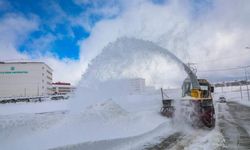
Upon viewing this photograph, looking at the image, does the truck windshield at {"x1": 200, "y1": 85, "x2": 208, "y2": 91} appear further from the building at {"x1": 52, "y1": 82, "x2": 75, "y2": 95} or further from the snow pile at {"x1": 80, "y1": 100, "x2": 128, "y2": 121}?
the building at {"x1": 52, "y1": 82, "x2": 75, "y2": 95}

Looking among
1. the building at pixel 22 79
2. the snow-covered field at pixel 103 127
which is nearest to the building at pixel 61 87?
the building at pixel 22 79

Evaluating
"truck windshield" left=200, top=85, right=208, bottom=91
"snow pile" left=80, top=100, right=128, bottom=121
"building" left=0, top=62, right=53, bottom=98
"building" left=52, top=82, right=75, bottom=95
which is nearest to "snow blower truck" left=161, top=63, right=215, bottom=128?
"truck windshield" left=200, top=85, right=208, bottom=91

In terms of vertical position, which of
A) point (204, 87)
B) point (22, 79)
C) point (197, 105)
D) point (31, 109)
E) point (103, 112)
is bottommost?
point (31, 109)

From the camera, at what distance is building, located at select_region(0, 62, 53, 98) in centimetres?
12000

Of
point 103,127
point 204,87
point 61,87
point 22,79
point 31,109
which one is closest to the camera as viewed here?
point 103,127

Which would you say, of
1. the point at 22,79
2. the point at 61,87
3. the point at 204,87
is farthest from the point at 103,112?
the point at 61,87

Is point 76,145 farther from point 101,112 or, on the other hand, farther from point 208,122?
point 208,122

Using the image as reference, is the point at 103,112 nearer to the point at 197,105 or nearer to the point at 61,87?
the point at 197,105

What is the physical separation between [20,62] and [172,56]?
120688 mm

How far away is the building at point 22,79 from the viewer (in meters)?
120

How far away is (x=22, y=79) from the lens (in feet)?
401

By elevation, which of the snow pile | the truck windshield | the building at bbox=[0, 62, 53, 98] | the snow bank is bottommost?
the snow bank

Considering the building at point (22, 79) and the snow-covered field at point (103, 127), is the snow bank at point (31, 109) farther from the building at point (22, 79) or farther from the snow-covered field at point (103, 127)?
the building at point (22, 79)

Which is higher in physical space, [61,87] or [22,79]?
[22,79]
